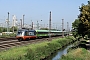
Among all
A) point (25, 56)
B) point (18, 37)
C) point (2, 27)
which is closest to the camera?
point (25, 56)

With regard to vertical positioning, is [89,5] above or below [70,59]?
above

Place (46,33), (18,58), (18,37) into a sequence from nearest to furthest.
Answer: (18,58), (18,37), (46,33)

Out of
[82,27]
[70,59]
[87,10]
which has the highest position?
[87,10]

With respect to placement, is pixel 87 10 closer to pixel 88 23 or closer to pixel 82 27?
pixel 88 23

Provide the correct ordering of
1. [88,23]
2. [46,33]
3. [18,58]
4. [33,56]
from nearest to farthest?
1. [18,58]
2. [33,56]
3. [88,23]
4. [46,33]

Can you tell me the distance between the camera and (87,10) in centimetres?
3806

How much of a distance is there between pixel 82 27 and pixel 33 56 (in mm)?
20389

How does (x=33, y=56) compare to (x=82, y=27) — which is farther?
(x=82, y=27)

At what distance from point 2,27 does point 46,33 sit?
5024 centimetres

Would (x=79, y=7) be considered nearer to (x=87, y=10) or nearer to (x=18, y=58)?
(x=87, y=10)

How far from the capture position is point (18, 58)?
19406 mm

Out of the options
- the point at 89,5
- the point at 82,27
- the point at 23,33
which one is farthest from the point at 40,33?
the point at 89,5

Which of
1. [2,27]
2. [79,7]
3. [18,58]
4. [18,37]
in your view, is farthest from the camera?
[2,27]

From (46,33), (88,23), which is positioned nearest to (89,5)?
(88,23)
